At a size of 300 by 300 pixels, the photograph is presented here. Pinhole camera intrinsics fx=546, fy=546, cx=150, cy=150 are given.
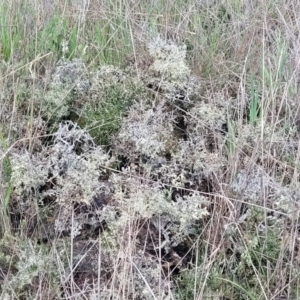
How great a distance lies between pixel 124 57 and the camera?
2.15 meters

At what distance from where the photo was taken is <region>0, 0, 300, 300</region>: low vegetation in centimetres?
145

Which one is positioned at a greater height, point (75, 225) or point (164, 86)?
point (164, 86)

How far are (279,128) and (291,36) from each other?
46 centimetres

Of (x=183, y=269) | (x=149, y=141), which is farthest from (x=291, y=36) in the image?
(x=183, y=269)

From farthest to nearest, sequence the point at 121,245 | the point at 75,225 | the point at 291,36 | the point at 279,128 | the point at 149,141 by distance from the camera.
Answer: the point at 291,36, the point at 279,128, the point at 149,141, the point at 75,225, the point at 121,245

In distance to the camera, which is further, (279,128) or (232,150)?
(279,128)

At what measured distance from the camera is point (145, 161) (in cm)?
173

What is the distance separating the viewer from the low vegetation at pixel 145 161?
4.76ft

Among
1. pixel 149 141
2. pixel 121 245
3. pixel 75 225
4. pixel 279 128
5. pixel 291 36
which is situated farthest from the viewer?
pixel 291 36

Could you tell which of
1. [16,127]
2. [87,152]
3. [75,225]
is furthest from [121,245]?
[16,127]

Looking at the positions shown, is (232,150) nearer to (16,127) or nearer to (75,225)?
(75,225)

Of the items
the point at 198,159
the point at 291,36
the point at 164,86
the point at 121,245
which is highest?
the point at 291,36

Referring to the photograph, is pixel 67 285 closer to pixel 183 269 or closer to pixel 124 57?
pixel 183 269

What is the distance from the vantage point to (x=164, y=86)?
1.91 m
